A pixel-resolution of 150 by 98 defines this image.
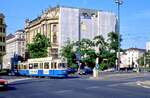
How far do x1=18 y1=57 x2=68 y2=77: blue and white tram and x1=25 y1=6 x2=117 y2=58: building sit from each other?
52.6m

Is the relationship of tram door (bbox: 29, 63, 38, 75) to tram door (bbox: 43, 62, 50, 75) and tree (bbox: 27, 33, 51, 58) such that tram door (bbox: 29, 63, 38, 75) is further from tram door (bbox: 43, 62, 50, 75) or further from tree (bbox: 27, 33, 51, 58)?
tree (bbox: 27, 33, 51, 58)

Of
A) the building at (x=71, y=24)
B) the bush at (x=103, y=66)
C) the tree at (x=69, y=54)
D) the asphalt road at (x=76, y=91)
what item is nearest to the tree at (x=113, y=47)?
the bush at (x=103, y=66)

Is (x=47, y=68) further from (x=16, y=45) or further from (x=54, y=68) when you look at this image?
(x=16, y=45)

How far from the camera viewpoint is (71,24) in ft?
403

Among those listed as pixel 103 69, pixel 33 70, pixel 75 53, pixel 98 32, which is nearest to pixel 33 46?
pixel 75 53

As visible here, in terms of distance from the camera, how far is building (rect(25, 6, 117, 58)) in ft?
395

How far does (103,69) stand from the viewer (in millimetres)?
103000

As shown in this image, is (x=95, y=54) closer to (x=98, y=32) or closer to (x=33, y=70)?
(x=98, y=32)

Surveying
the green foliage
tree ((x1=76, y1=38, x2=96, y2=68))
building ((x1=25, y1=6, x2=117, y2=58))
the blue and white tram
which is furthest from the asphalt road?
building ((x1=25, y1=6, x2=117, y2=58))

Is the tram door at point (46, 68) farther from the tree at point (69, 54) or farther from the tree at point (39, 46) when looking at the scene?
the tree at point (39, 46)

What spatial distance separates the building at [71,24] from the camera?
120500mm

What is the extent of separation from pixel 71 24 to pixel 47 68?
66707 millimetres

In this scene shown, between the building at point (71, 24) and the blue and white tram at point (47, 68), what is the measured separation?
52601mm

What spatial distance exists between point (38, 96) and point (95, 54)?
8242 cm
